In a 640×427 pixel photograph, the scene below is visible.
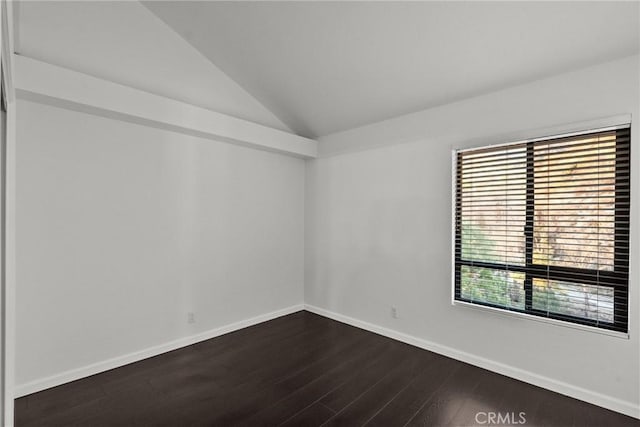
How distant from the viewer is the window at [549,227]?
7.72 feet

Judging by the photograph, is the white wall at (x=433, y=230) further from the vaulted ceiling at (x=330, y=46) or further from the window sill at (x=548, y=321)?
the vaulted ceiling at (x=330, y=46)

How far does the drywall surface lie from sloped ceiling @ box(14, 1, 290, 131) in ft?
1.42

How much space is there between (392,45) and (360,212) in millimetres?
1913

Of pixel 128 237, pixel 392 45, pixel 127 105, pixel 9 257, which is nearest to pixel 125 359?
pixel 128 237

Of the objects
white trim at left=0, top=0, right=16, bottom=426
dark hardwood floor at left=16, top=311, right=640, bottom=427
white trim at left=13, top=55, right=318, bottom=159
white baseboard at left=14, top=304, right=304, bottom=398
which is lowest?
dark hardwood floor at left=16, top=311, right=640, bottom=427

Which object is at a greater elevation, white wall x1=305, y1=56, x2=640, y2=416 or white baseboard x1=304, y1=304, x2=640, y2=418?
white wall x1=305, y1=56, x2=640, y2=416

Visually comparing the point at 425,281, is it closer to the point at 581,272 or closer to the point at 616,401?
the point at 581,272

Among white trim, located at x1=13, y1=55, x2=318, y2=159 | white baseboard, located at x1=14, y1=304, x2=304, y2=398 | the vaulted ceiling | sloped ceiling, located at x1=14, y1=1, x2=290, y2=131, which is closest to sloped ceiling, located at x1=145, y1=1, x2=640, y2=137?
the vaulted ceiling

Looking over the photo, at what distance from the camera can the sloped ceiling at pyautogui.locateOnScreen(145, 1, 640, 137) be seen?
2.19 m

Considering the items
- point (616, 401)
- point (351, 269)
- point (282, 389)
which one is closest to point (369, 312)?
point (351, 269)

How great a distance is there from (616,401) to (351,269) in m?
2.57

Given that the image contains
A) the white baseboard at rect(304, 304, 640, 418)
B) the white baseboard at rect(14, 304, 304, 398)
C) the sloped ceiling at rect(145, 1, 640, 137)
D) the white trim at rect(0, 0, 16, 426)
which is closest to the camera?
the white trim at rect(0, 0, 16, 426)

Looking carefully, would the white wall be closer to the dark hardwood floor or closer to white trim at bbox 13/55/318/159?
the dark hardwood floor

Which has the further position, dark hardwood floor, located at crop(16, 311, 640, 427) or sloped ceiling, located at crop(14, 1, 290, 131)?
sloped ceiling, located at crop(14, 1, 290, 131)
